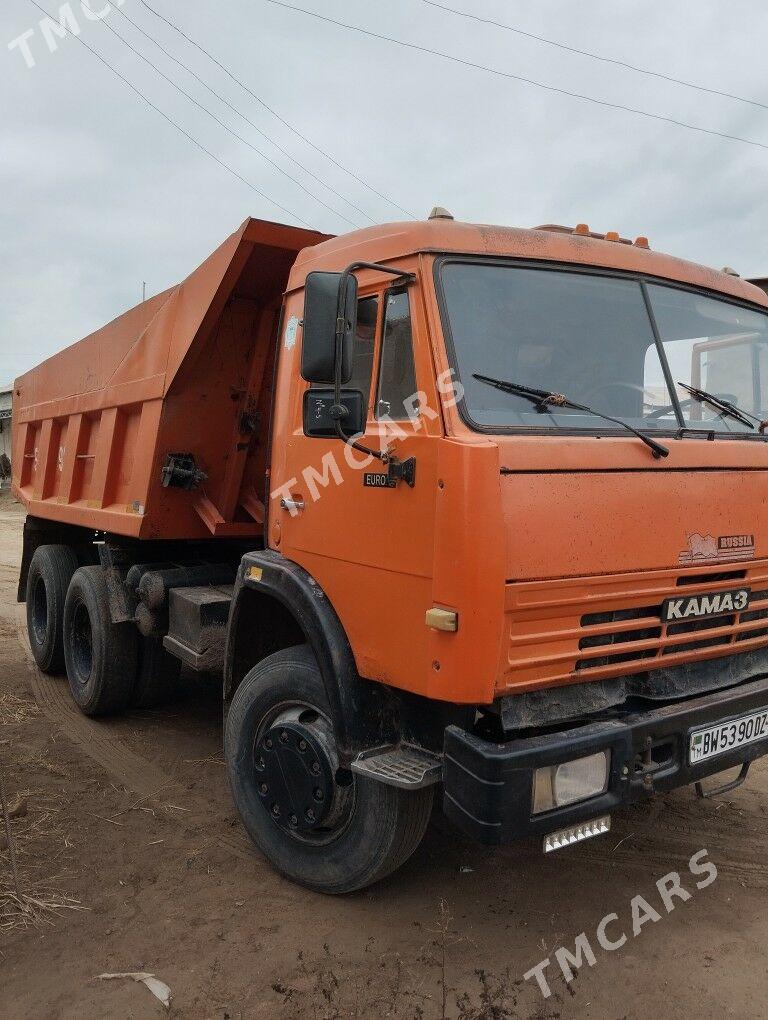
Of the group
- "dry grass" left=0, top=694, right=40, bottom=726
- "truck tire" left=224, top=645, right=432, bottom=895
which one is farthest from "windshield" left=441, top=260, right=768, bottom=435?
"dry grass" left=0, top=694, right=40, bottom=726

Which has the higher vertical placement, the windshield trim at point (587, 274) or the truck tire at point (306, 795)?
the windshield trim at point (587, 274)

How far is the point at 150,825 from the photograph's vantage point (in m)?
3.81

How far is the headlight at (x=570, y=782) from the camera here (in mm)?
2414

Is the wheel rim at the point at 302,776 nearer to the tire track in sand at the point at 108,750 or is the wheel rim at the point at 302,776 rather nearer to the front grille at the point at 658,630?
the tire track in sand at the point at 108,750

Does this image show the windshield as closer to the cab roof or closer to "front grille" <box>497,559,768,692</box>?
the cab roof

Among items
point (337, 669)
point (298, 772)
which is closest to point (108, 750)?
point (298, 772)

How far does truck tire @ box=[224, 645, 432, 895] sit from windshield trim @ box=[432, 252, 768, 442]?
48.7 inches

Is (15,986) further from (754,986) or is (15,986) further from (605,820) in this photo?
(754,986)

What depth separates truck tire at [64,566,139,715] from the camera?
5.11 m

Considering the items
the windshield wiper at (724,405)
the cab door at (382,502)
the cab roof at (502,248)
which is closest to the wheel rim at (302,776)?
the cab door at (382,502)

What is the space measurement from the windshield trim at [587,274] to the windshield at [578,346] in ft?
0.04

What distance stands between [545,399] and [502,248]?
59 centimetres

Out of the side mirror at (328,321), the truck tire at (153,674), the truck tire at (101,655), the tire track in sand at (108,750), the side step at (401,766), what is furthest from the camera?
the truck tire at (153,674)

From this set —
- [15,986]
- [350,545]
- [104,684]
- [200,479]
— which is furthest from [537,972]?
[104,684]
